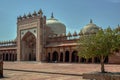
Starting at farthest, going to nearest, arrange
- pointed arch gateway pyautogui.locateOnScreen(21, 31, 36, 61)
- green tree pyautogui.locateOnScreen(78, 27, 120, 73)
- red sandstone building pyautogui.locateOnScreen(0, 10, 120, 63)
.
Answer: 1. pointed arch gateway pyautogui.locateOnScreen(21, 31, 36, 61)
2. red sandstone building pyautogui.locateOnScreen(0, 10, 120, 63)
3. green tree pyautogui.locateOnScreen(78, 27, 120, 73)

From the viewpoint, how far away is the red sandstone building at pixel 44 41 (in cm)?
3250

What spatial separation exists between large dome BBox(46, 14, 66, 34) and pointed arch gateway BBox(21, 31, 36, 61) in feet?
14.7

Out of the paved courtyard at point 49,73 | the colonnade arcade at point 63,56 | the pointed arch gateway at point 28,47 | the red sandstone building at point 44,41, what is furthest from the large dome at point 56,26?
the paved courtyard at point 49,73

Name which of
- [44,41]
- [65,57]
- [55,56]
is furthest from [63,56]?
[44,41]

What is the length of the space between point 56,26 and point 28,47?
6.72m

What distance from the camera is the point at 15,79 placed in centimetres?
1123

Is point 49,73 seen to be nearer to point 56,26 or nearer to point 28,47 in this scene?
point 28,47

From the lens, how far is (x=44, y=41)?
35.8m

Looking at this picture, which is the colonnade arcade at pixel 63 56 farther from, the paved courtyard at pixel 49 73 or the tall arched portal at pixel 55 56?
the paved courtyard at pixel 49 73

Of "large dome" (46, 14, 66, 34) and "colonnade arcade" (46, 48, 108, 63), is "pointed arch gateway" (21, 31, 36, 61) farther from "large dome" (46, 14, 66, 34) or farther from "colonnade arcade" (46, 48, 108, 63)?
"colonnade arcade" (46, 48, 108, 63)

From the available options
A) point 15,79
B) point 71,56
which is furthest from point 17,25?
point 15,79

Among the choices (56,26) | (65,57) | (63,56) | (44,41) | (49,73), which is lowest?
(49,73)

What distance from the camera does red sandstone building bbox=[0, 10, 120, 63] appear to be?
32500mm

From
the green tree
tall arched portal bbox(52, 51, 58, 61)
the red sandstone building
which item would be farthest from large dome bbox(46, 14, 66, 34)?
the green tree
